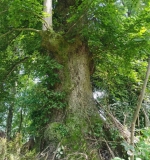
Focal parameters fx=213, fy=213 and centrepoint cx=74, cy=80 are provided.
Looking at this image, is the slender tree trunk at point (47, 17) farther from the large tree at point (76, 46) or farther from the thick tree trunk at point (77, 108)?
the thick tree trunk at point (77, 108)

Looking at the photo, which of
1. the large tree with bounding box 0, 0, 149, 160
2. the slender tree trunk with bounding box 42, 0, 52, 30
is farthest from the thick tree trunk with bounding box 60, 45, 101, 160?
the slender tree trunk with bounding box 42, 0, 52, 30

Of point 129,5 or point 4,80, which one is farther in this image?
point 129,5

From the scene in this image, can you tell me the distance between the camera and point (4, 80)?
511cm

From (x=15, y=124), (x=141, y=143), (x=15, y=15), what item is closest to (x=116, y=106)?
(x=15, y=15)

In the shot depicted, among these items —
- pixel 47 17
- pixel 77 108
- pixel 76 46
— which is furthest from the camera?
pixel 76 46

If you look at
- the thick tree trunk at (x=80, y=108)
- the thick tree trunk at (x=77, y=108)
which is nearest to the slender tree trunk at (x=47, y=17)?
the thick tree trunk at (x=77, y=108)

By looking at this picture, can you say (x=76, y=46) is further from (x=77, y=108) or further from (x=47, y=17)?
(x=77, y=108)

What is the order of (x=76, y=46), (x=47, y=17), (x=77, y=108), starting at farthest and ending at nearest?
(x=76, y=46), (x=47, y=17), (x=77, y=108)

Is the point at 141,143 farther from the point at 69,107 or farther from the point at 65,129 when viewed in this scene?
the point at 69,107

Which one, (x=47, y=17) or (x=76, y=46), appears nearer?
(x=47, y=17)

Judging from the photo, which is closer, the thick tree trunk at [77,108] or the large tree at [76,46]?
the thick tree trunk at [77,108]

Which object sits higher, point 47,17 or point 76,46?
point 47,17

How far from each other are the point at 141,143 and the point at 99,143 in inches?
76.7

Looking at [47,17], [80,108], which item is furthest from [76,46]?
[80,108]
